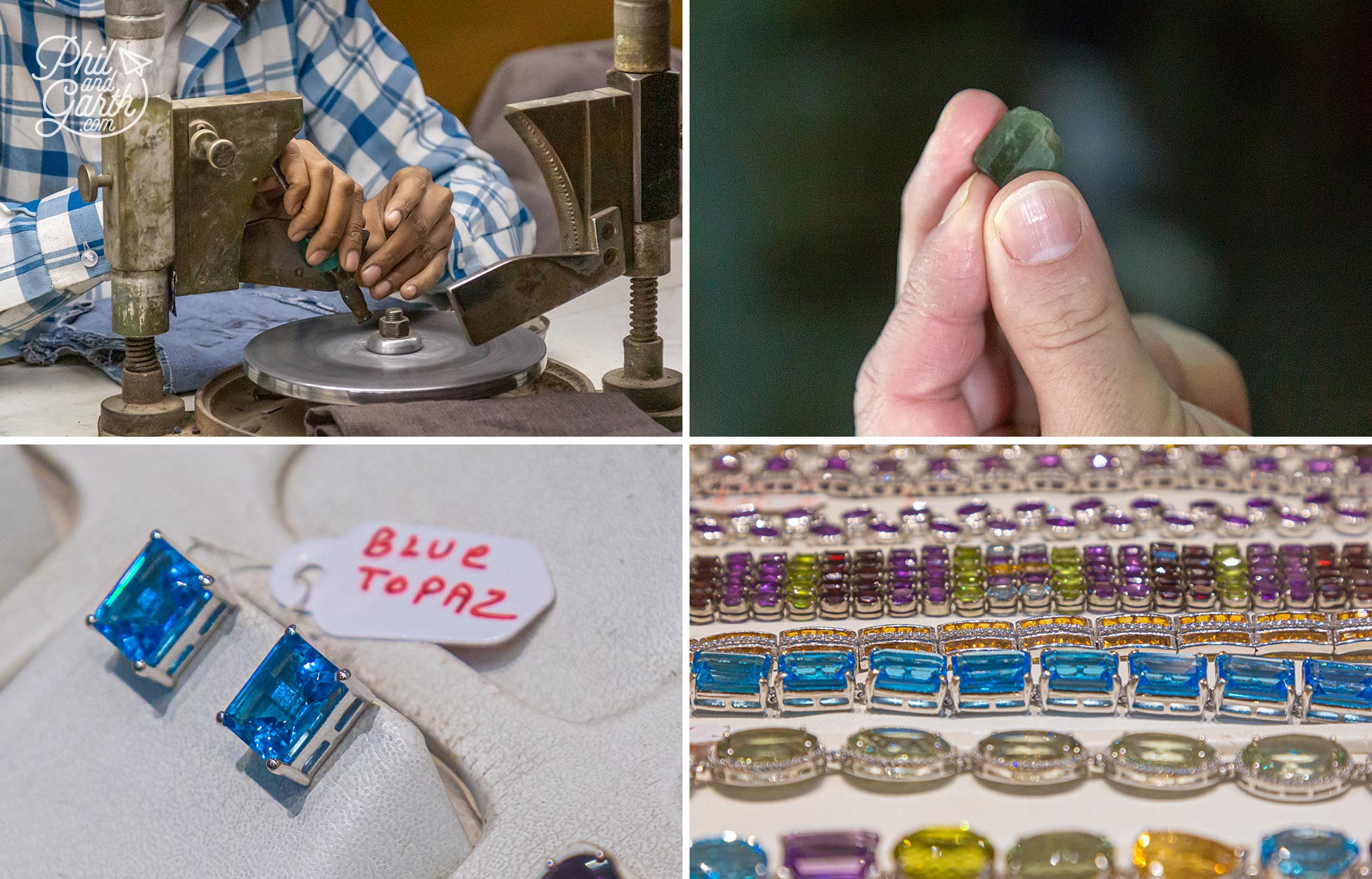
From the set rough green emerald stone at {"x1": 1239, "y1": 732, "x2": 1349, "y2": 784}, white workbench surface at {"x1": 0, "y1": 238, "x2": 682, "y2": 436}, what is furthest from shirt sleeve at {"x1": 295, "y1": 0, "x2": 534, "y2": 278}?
rough green emerald stone at {"x1": 1239, "y1": 732, "x2": 1349, "y2": 784}

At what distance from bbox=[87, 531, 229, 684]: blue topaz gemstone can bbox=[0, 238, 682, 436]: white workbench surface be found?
10 cm

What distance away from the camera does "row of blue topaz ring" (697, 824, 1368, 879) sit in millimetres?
456

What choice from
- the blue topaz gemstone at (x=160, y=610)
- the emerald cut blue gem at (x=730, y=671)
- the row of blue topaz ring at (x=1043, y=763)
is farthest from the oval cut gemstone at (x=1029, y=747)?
the blue topaz gemstone at (x=160, y=610)

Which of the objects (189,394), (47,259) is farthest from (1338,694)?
(47,259)

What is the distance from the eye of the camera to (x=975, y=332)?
547 millimetres

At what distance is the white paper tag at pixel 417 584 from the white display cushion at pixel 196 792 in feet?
0.15

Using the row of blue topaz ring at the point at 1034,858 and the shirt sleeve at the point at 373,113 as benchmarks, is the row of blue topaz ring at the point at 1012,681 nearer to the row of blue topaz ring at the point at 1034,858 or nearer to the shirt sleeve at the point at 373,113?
the row of blue topaz ring at the point at 1034,858

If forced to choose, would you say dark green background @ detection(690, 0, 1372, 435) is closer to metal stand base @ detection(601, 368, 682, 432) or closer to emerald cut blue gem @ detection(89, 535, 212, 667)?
metal stand base @ detection(601, 368, 682, 432)

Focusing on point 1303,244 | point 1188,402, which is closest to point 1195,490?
point 1188,402

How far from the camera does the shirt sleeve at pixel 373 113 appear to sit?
2.93 ft

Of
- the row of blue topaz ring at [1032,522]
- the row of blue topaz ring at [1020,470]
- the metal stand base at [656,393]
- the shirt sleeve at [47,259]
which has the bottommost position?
the row of blue topaz ring at [1032,522]

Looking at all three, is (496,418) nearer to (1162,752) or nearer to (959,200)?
(959,200)

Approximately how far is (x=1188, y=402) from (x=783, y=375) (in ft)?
0.85

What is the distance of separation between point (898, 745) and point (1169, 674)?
5.7 inches
